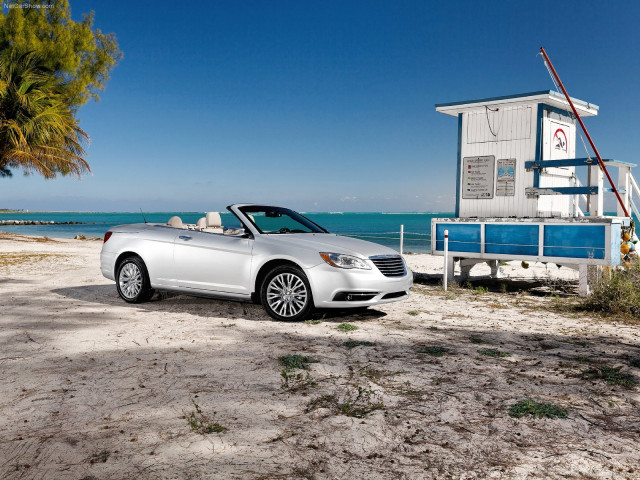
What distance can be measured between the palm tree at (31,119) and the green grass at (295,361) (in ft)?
74.8

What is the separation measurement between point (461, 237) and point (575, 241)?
252 centimetres

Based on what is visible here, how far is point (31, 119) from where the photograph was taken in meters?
25.0

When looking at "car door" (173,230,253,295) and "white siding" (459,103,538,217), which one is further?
"white siding" (459,103,538,217)

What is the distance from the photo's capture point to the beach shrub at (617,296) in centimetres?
880

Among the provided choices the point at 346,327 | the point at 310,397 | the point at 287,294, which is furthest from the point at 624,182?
the point at 310,397

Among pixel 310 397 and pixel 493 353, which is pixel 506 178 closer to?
pixel 493 353

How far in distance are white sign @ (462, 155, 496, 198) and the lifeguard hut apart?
0.9 inches

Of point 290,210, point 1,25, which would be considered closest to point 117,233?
point 290,210

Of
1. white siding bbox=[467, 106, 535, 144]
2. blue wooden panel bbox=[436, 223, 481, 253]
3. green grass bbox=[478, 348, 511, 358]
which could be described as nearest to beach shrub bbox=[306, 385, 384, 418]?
green grass bbox=[478, 348, 511, 358]

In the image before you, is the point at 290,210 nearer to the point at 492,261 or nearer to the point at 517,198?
the point at 517,198

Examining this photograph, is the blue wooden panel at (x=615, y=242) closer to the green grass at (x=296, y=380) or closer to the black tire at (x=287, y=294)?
the black tire at (x=287, y=294)

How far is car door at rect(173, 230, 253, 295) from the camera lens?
807 cm

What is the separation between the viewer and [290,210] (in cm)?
952

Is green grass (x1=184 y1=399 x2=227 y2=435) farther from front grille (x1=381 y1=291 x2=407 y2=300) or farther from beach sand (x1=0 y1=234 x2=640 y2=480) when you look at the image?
front grille (x1=381 y1=291 x2=407 y2=300)
